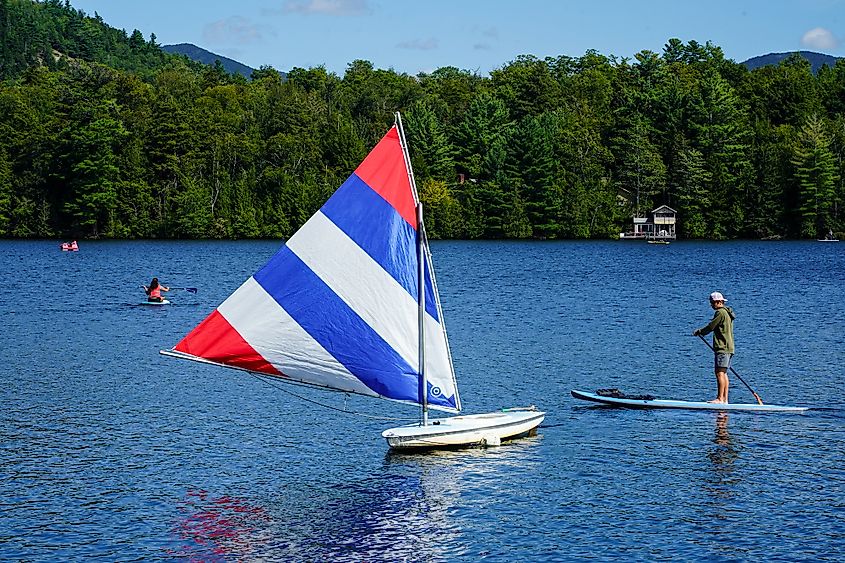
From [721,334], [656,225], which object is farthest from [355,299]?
[656,225]

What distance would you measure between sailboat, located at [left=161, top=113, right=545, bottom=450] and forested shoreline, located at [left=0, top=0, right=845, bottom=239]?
431 ft

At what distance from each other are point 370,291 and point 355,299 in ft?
1.31

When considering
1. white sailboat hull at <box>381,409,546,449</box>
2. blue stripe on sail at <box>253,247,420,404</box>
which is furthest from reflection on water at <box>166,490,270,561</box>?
white sailboat hull at <box>381,409,546,449</box>

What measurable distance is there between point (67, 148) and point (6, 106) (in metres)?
16.9

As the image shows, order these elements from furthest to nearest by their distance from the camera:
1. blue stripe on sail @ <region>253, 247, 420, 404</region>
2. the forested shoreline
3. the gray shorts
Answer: the forested shoreline < the gray shorts < blue stripe on sail @ <region>253, 247, 420, 404</region>

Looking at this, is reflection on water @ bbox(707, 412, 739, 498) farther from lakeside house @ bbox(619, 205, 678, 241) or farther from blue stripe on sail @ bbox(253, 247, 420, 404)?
lakeside house @ bbox(619, 205, 678, 241)

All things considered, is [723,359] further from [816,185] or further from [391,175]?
[816,185]

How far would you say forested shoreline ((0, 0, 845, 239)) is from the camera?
15412cm

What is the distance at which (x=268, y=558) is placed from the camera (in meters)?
20.2

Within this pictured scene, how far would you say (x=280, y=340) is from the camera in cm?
2492

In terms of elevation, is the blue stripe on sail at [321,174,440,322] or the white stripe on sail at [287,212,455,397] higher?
the blue stripe on sail at [321,174,440,322]

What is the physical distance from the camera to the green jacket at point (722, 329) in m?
30.9

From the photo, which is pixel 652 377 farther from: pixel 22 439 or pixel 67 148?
pixel 67 148

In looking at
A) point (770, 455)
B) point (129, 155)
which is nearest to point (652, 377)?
point (770, 455)
